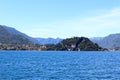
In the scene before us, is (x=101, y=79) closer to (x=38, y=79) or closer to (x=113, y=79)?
(x=113, y=79)

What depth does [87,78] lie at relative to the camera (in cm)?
7000

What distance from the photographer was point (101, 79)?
67812mm

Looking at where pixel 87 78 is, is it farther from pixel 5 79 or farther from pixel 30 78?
pixel 5 79

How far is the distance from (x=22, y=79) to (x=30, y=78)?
2.50 m

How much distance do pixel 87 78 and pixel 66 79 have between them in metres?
4.84

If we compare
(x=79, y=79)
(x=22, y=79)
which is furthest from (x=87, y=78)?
(x=22, y=79)

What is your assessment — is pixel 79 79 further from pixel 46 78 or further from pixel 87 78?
pixel 46 78

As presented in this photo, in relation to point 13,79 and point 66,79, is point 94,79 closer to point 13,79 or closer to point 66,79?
point 66,79

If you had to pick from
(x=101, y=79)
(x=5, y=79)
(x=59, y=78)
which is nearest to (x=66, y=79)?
(x=59, y=78)

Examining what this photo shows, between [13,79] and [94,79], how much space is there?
16.8m

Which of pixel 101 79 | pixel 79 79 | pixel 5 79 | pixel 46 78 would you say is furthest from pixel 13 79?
pixel 101 79

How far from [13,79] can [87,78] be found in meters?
15.9

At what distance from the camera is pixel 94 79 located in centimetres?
6744

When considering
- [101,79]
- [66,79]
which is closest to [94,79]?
[101,79]
